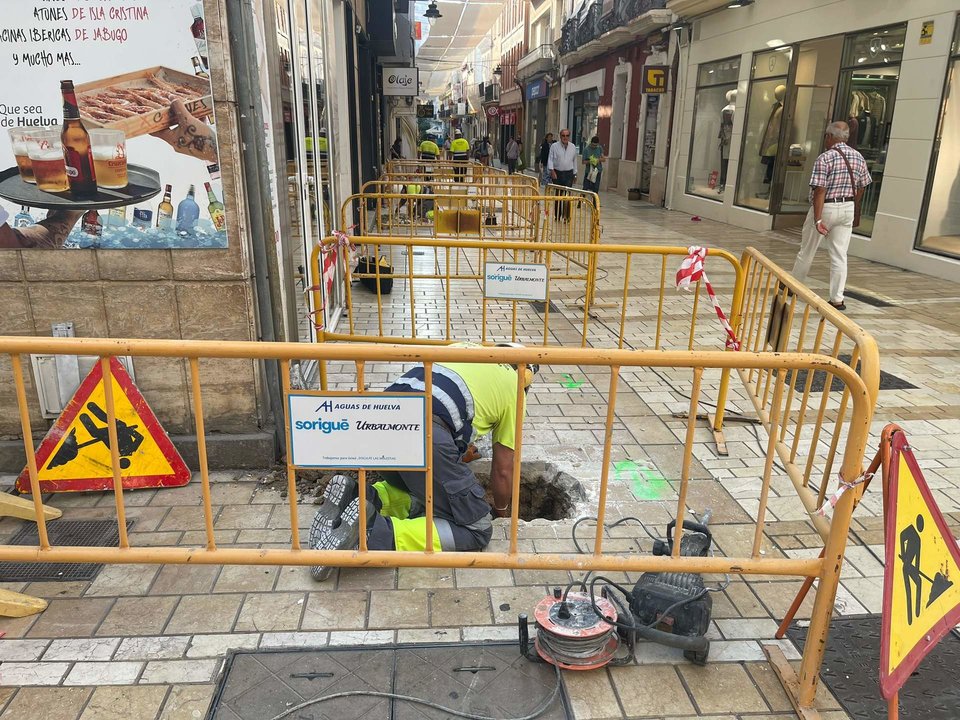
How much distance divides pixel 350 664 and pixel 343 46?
848 centimetres

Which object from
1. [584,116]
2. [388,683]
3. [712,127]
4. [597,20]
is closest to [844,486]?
[388,683]

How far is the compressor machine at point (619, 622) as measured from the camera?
2.61 m

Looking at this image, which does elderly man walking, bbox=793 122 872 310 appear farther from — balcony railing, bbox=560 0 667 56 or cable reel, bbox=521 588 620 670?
balcony railing, bbox=560 0 667 56

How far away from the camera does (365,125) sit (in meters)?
15.3

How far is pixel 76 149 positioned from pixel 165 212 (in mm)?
504

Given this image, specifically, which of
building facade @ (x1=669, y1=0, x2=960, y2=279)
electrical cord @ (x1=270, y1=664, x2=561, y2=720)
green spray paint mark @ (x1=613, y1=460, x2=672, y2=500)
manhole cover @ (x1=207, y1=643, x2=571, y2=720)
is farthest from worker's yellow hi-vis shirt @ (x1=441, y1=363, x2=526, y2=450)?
building facade @ (x1=669, y1=0, x2=960, y2=279)

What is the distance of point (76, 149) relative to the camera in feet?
11.6

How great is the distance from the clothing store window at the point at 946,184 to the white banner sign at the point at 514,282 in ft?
24.8

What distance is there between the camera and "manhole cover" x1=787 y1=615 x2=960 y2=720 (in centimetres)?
250

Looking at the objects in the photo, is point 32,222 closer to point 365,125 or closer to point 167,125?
point 167,125

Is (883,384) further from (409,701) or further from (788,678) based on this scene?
(409,701)

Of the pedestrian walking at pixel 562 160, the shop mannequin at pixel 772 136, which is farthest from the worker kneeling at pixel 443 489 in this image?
the pedestrian walking at pixel 562 160

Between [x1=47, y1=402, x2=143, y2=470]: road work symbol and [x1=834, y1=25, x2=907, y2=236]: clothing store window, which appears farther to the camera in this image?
[x1=834, y1=25, x2=907, y2=236]: clothing store window

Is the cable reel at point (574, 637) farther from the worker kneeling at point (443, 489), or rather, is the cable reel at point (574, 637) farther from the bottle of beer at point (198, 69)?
the bottle of beer at point (198, 69)
